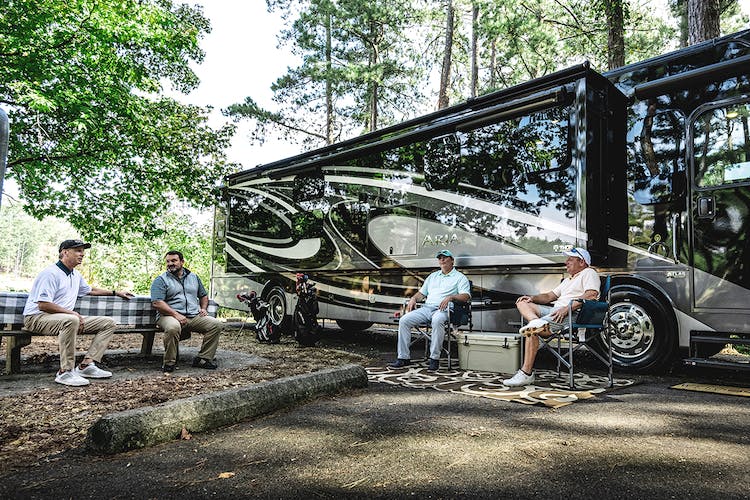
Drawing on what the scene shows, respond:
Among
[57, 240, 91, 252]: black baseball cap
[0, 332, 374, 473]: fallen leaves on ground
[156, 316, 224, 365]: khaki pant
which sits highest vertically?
[57, 240, 91, 252]: black baseball cap

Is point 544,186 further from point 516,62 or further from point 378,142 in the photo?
point 516,62

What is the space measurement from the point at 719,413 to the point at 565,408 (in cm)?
95

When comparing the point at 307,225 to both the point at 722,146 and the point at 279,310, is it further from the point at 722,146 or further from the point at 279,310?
the point at 722,146

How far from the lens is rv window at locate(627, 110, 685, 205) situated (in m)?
4.91

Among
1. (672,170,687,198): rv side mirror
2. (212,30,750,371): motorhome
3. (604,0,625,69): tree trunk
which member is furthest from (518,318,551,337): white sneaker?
(604,0,625,69): tree trunk

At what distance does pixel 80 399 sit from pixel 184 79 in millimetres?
12174

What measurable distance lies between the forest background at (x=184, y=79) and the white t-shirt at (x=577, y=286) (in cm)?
519

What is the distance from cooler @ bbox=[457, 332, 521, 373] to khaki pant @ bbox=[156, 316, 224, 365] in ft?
7.83

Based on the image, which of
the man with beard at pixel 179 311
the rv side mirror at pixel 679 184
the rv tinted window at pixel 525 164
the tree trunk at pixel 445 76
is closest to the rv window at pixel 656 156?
the rv side mirror at pixel 679 184

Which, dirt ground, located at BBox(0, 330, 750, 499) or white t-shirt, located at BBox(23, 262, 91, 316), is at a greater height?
white t-shirt, located at BBox(23, 262, 91, 316)

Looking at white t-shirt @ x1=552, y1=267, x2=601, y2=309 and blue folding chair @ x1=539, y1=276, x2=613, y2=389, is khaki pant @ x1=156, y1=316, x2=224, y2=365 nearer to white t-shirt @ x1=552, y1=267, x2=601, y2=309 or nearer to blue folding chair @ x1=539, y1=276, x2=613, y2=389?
blue folding chair @ x1=539, y1=276, x2=613, y2=389

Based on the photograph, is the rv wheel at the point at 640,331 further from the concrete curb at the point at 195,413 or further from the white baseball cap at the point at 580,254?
the concrete curb at the point at 195,413

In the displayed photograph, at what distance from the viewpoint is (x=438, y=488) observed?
6.64 ft

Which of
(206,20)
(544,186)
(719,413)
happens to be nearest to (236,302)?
(544,186)
